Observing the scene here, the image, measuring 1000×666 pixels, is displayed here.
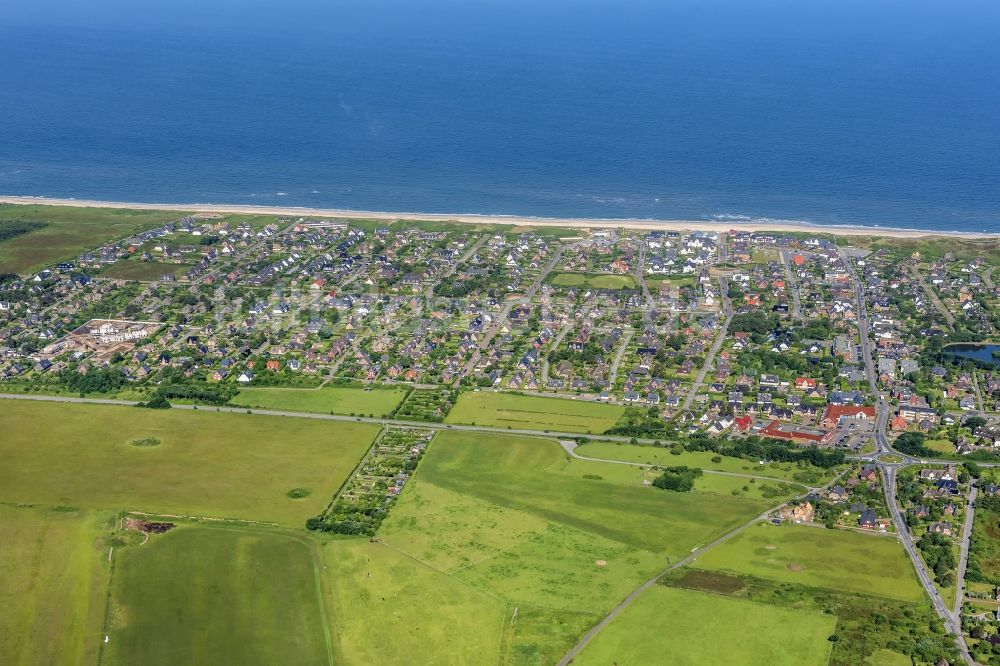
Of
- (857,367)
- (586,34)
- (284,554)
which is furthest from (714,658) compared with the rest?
(586,34)

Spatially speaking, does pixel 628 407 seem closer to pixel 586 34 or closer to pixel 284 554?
pixel 284 554

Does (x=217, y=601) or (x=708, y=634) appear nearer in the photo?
(x=708, y=634)

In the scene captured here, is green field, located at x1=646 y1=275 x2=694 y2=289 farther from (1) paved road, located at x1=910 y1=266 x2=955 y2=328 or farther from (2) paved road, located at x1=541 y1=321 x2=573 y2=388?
(1) paved road, located at x1=910 y1=266 x2=955 y2=328

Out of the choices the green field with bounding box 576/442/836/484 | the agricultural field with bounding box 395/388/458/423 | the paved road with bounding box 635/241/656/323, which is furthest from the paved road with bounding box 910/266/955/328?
the agricultural field with bounding box 395/388/458/423

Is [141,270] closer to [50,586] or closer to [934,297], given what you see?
[50,586]

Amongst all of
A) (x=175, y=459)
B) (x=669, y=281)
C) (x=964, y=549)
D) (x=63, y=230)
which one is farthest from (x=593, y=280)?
(x=63, y=230)
